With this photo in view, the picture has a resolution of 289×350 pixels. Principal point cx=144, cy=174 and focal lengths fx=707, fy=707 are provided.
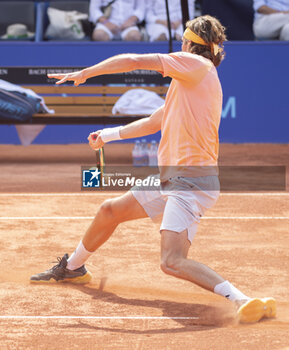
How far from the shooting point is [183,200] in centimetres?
365

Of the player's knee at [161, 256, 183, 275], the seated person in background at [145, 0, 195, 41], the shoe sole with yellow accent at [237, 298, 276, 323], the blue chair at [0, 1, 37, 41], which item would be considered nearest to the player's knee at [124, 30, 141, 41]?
the seated person in background at [145, 0, 195, 41]

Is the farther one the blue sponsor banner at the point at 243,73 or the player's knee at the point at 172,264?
the blue sponsor banner at the point at 243,73

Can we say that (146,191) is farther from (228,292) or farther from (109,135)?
(228,292)

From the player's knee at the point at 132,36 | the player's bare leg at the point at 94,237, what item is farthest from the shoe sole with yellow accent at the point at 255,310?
the player's knee at the point at 132,36

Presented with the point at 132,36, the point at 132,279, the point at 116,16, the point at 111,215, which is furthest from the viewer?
the point at 116,16

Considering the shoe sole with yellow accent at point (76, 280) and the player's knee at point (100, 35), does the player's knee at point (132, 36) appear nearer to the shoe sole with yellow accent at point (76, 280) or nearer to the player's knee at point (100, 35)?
the player's knee at point (100, 35)

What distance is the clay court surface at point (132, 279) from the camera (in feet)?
10.9

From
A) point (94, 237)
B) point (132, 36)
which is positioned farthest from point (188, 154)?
point (132, 36)

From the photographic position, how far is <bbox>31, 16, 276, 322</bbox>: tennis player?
3.47m

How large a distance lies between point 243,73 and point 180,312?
778 cm

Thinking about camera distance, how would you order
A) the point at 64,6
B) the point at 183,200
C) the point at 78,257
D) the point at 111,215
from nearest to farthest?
the point at 183,200, the point at 111,215, the point at 78,257, the point at 64,6

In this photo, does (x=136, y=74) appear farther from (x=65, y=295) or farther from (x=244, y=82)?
(x=65, y=295)

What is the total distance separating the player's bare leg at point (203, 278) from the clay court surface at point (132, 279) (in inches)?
2.7

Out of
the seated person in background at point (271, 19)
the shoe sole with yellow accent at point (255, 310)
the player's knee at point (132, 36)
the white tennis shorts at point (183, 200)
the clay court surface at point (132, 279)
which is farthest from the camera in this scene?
the seated person in background at point (271, 19)
